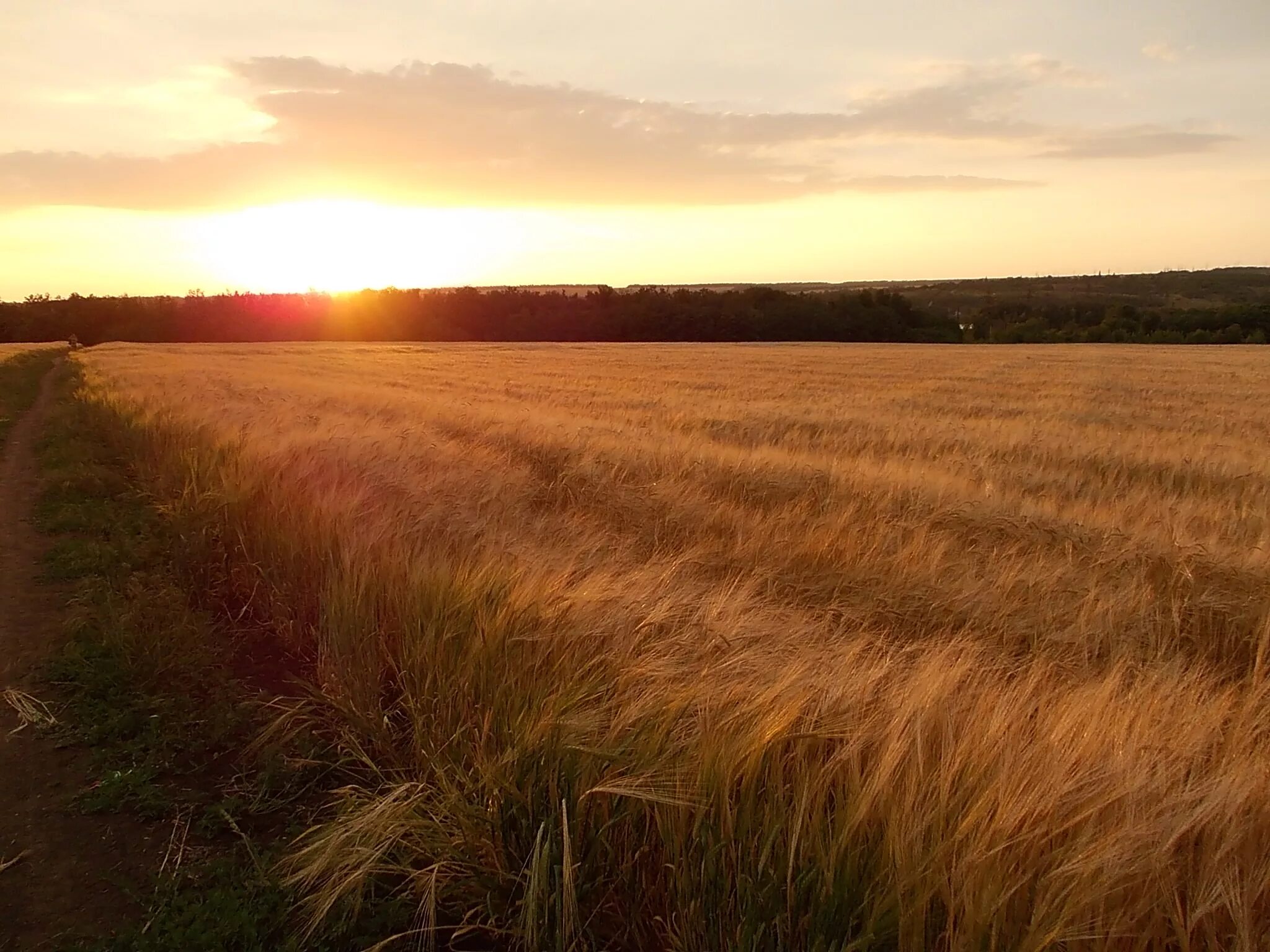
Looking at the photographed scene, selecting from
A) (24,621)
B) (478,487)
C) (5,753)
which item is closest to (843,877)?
(5,753)

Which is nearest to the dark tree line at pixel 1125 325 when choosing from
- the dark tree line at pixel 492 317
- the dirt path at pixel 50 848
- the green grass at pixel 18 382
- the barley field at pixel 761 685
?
the dark tree line at pixel 492 317

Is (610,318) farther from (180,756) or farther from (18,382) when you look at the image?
(180,756)

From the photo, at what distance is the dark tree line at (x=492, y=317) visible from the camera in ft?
241

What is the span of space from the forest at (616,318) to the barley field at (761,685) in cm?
6711

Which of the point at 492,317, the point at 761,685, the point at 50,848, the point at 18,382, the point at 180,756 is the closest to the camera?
the point at 761,685

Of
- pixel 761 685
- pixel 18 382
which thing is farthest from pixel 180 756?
pixel 18 382

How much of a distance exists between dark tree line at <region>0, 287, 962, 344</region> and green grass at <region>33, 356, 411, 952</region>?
69.9 m

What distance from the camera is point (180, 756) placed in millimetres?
3174

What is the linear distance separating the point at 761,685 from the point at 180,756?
2306mm

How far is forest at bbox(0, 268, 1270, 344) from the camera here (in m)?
69.6

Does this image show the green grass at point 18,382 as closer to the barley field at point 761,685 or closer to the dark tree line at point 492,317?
the barley field at point 761,685

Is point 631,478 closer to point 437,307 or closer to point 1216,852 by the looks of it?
point 1216,852

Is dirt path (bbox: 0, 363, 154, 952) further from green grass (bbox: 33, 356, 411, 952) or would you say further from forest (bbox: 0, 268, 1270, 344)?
forest (bbox: 0, 268, 1270, 344)

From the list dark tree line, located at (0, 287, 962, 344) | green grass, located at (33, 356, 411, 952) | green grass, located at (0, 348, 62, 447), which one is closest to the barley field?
green grass, located at (33, 356, 411, 952)
